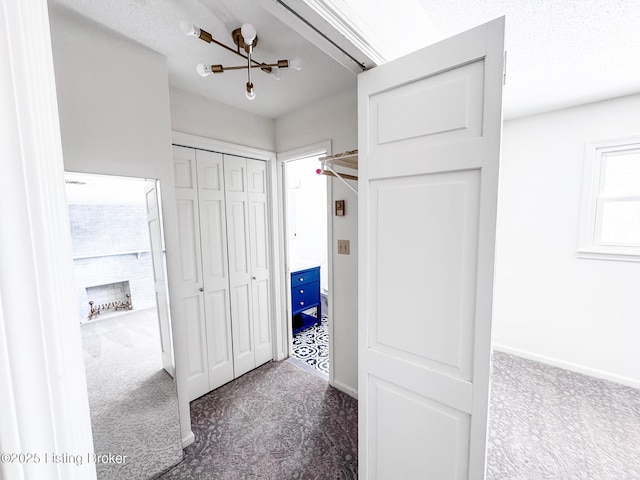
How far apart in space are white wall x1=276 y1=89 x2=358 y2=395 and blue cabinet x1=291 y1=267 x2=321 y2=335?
3.35ft

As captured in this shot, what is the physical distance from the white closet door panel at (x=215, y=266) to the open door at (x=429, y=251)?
4.89 ft

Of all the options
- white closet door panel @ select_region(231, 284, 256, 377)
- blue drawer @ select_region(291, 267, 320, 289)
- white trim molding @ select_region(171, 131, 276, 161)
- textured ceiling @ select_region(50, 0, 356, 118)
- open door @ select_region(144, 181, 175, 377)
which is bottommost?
white closet door panel @ select_region(231, 284, 256, 377)

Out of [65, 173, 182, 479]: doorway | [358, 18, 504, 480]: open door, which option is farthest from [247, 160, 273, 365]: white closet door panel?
[358, 18, 504, 480]: open door

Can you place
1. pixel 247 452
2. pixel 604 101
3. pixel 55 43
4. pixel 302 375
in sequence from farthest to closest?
pixel 302 375 < pixel 604 101 < pixel 247 452 < pixel 55 43

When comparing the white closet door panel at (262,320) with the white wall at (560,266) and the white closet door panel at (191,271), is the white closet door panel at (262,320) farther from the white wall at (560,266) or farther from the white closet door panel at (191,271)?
the white wall at (560,266)

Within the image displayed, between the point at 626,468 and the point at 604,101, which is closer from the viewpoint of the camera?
the point at 626,468

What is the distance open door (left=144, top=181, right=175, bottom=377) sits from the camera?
1.50 m

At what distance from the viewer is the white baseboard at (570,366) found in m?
2.19

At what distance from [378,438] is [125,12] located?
2259 millimetres

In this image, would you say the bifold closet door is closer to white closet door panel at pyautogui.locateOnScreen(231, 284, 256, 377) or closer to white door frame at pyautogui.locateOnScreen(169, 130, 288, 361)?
white closet door panel at pyautogui.locateOnScreen(231, 284, 256, 377)

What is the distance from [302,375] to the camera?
2463mm

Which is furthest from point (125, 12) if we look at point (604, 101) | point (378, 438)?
point (604, 101)

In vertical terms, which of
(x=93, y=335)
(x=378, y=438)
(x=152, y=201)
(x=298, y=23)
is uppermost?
(x=298, y=23)

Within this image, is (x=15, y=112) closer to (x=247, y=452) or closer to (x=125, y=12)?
(x=125, y=12)
